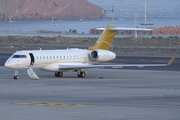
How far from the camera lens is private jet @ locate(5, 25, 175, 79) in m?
33.5

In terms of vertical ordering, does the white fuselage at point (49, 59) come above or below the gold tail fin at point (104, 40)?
below

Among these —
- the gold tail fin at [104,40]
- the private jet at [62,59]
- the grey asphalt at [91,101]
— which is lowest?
the grey asphalt at [91,101]

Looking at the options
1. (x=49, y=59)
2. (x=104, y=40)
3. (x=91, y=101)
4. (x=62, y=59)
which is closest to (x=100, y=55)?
(x=104, y=40)

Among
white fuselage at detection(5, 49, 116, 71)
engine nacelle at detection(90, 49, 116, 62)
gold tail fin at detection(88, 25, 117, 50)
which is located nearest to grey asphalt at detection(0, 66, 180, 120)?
white fuselage at detection(5, 49, 116, 71)

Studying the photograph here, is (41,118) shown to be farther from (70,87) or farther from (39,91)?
(70,87)

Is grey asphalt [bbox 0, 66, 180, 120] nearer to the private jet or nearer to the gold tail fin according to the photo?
the private jet

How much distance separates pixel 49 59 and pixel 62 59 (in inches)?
60.3

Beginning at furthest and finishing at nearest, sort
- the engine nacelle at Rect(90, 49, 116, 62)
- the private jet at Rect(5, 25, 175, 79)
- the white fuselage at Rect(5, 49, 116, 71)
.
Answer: the engine nacelle at Rect(90, 49, 116, 62), the private jet at Rect(5, 25, 175, 79), the white fuselage at Rect(5, 49, 116, 71)

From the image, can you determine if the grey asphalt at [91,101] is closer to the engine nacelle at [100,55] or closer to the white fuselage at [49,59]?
the white fuselage at [49,59]

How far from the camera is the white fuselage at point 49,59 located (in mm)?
33312

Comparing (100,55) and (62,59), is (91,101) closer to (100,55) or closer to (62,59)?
(62,59)

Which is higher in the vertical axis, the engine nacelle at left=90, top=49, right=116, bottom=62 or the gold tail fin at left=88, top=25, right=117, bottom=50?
the gold tail fin at left=88, top=25, right=117, bottom=50

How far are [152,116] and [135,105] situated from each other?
3053 millimetres

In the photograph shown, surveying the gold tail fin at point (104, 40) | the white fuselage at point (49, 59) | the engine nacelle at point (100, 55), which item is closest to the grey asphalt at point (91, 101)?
the white fuselage at point (49, 59)
